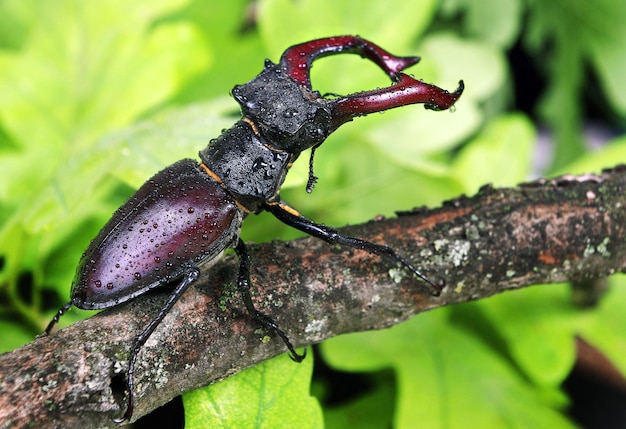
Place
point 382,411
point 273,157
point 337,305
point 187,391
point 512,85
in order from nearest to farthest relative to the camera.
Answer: point 187,391, point 337,305, point 273,157, point 382,411, point 512,85

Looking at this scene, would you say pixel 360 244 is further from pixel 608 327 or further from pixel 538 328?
pixel 608 327

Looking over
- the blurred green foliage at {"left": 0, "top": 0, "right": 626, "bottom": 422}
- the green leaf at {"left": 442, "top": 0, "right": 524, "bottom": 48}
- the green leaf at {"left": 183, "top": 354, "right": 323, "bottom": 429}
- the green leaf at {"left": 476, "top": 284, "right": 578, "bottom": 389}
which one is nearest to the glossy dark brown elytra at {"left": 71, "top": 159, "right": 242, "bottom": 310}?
the blurred green foliage at {"left": 0, "top": 0, "right": 626, "bottom": 422}

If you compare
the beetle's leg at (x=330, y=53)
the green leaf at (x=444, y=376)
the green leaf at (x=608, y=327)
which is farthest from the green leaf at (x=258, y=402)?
the green leaf at (x=608, y=327)

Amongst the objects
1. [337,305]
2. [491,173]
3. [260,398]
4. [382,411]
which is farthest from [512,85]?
[260,398]

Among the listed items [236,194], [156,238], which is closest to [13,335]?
[156,238]

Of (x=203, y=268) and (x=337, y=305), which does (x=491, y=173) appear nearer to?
(x=337, y=305)

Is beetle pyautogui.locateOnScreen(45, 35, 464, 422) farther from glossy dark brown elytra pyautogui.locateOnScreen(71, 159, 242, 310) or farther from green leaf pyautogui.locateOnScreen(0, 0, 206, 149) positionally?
green leaf pyautogui.locateOnScreen(0, 0, 206, 149)
